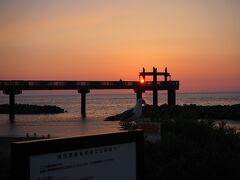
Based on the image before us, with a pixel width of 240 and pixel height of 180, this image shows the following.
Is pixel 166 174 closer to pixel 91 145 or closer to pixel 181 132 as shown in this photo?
pixel 181 132

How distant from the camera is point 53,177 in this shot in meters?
3.20

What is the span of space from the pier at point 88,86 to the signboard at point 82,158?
146 ft

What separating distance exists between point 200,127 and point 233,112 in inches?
1390

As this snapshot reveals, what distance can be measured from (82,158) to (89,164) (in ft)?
0.25

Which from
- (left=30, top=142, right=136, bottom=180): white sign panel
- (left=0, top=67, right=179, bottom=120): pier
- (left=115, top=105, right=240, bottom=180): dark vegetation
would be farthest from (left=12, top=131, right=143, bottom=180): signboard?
(left=0, top=67, right=179, bottom=120): pier

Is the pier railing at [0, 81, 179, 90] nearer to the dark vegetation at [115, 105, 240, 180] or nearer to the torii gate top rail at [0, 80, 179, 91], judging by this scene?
the torii gate top rail at [0, 80, 179, 91]

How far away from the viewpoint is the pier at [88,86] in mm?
48750

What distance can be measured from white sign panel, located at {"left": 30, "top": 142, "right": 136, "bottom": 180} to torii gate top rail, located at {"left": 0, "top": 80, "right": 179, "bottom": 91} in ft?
152

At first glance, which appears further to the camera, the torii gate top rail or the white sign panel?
the torii gate top rail

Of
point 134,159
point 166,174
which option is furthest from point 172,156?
point 134,159

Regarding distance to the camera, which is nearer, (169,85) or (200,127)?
(200,127)

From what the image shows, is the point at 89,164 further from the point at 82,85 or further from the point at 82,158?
the point at 82,85

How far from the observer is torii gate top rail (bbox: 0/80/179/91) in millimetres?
49031

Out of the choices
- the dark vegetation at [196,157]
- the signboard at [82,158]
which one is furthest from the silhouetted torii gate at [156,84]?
the signboard at [82,158]
